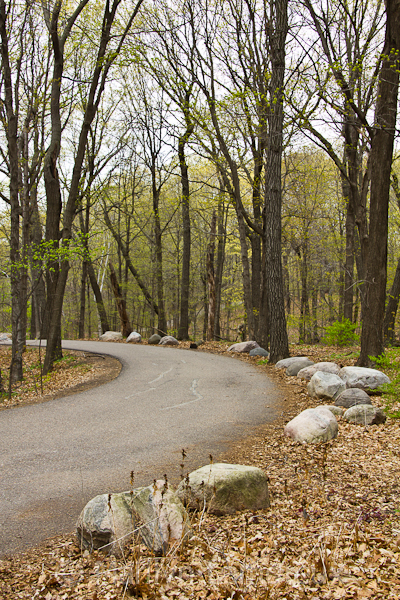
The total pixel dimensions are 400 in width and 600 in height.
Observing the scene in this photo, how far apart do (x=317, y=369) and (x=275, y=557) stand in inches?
265

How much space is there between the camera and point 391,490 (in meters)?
3.87

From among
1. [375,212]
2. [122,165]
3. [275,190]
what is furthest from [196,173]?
[375,212]

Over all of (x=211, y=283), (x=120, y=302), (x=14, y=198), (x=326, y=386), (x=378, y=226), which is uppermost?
(x=14, y=198)

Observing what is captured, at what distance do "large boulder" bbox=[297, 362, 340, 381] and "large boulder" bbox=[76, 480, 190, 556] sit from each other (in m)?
6.37

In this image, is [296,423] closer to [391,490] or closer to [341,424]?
[341,424]

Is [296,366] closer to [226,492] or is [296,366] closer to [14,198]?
[226,492]

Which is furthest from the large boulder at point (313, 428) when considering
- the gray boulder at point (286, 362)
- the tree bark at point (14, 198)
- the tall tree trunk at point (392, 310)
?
the tall tree trunk at point (392, 310)

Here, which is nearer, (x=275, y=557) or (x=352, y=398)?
(x=275, y=557)

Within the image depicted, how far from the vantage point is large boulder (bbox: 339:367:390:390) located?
760 cm

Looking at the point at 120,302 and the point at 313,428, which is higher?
the point at 120,302

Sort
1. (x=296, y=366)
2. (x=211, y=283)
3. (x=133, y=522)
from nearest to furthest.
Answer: (x=133, y=522) → (x=296, y=366) → (x=211, y=283)

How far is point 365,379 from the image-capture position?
302 inches

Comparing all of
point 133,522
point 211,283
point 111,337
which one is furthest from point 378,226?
point 111,337

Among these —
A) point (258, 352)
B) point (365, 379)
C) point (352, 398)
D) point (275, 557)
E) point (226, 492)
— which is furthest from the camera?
point (258, 352)
